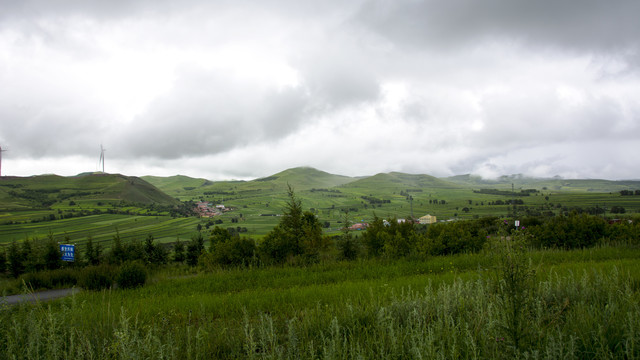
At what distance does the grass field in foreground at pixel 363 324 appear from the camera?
3.07m

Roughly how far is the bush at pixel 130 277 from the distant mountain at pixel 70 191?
105 metres

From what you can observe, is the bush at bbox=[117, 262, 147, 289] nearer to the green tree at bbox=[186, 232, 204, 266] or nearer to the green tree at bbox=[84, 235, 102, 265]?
the green tree at bbox=[84, 235, 102, 265]

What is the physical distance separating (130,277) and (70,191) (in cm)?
14490

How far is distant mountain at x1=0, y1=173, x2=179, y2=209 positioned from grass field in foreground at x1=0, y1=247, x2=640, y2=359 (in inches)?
4429

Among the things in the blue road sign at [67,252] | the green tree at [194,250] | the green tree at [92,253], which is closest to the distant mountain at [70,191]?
the green tree at [92,253]

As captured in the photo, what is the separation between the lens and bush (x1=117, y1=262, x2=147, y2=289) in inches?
417

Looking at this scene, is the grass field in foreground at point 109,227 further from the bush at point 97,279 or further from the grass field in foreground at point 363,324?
the grass field in foreground at point 363,324

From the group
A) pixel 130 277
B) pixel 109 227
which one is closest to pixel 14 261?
pixel 130 277

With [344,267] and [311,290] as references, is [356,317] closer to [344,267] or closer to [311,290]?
[311,290]

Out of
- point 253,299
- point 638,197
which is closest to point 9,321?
point 253,299

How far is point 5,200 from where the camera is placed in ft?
279

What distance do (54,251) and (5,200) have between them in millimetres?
101495

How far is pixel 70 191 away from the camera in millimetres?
117062

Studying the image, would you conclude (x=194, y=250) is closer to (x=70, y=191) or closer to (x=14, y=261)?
(x=14, y=261)
